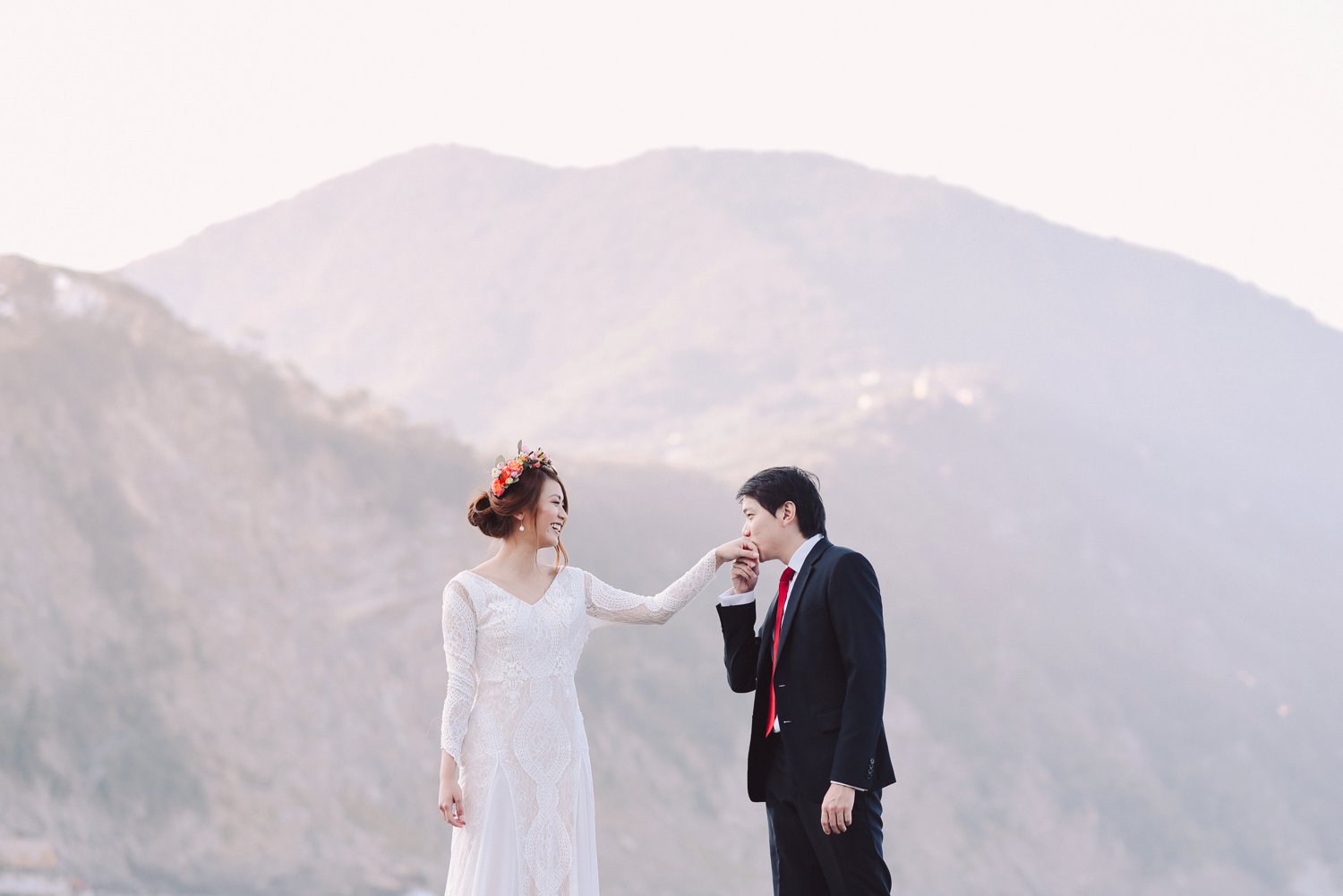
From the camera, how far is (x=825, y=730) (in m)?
4.45

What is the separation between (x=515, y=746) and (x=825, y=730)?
104 centimetres

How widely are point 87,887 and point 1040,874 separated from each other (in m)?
21.5

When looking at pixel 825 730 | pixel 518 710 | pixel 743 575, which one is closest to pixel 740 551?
pixel 743 575

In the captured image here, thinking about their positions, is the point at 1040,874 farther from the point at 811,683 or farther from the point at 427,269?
the point at 427,269

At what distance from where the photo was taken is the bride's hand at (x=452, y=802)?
4430mm

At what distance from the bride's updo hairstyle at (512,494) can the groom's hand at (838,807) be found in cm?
122

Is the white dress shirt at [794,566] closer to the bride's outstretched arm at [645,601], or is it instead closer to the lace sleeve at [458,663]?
the bride's outstretched arm at [645,601]

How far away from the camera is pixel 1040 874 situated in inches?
1243

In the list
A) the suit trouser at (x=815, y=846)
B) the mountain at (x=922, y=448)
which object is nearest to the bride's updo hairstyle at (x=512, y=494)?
the suit trouser at (x=815, y=846)

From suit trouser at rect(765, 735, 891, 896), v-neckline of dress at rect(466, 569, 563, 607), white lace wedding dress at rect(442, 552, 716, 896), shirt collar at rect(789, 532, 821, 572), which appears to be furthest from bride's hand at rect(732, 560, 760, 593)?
v-neckline of dress at rect(466, 569, 563, 607)

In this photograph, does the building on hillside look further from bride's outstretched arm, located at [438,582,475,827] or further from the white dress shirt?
the white dress shirt

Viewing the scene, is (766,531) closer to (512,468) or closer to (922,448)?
(512,468)

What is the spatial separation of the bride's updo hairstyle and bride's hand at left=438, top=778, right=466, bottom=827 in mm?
845

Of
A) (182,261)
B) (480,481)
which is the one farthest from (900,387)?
(182,261)
